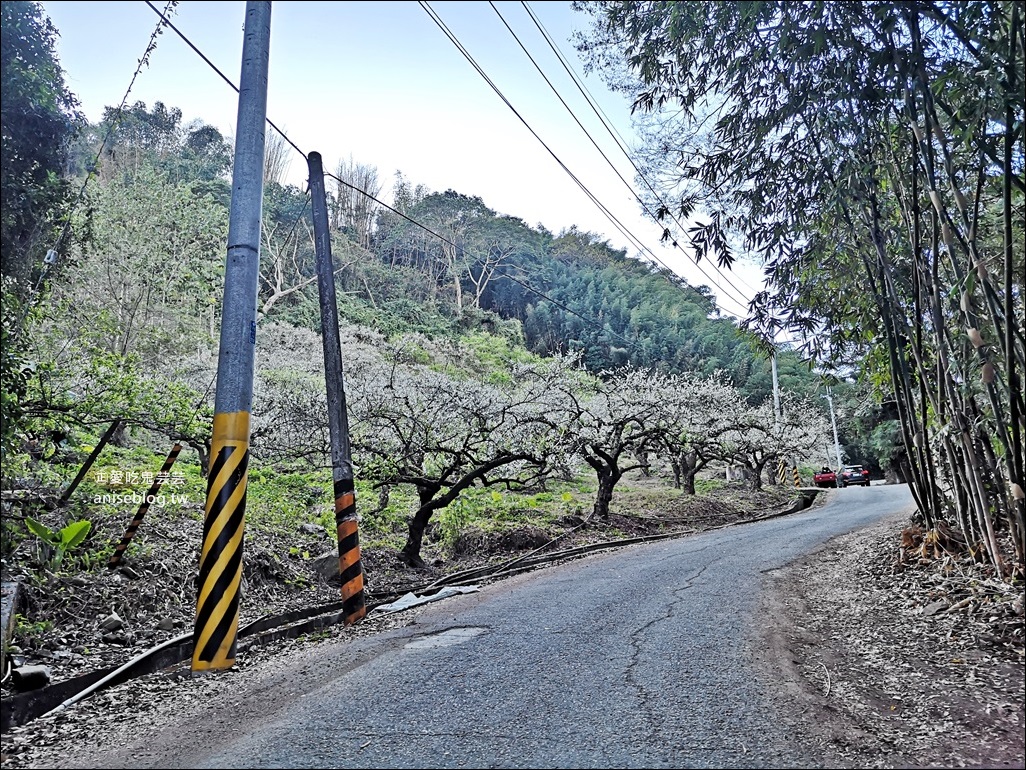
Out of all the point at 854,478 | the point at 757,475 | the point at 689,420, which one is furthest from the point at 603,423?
the point at 854,478

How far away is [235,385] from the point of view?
5102 mm

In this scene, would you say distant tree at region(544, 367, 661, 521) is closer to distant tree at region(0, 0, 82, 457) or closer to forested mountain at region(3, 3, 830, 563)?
forested mountain at region(3, 3, 830, 563)

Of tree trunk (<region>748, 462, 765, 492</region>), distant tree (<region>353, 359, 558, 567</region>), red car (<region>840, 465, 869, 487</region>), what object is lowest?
red car (<region>840, 465, 869, 487</region>)

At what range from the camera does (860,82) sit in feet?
14.6

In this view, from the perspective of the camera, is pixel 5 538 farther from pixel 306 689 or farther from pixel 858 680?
pixel 858 680

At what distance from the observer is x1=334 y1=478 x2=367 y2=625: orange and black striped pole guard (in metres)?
6.74

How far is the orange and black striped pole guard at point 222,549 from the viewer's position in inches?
187

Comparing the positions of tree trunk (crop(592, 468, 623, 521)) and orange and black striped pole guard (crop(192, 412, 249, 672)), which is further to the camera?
tree trunk (crop(592, 468, 623, 521))

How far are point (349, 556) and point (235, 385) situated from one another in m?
2.56

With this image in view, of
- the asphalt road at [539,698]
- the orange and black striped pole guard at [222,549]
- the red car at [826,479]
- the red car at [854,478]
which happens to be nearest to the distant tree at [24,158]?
the orange and black striped pole guard at [222,549]

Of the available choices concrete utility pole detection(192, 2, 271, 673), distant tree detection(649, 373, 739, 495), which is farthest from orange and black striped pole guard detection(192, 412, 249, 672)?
distant tree detection(649, 373, 739, 495)

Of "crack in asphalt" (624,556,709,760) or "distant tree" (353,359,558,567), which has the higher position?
"distant tree" (353,359,558,567)

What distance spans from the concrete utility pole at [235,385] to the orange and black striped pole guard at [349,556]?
76.2 inches

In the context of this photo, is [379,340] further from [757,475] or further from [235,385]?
[235,385]
